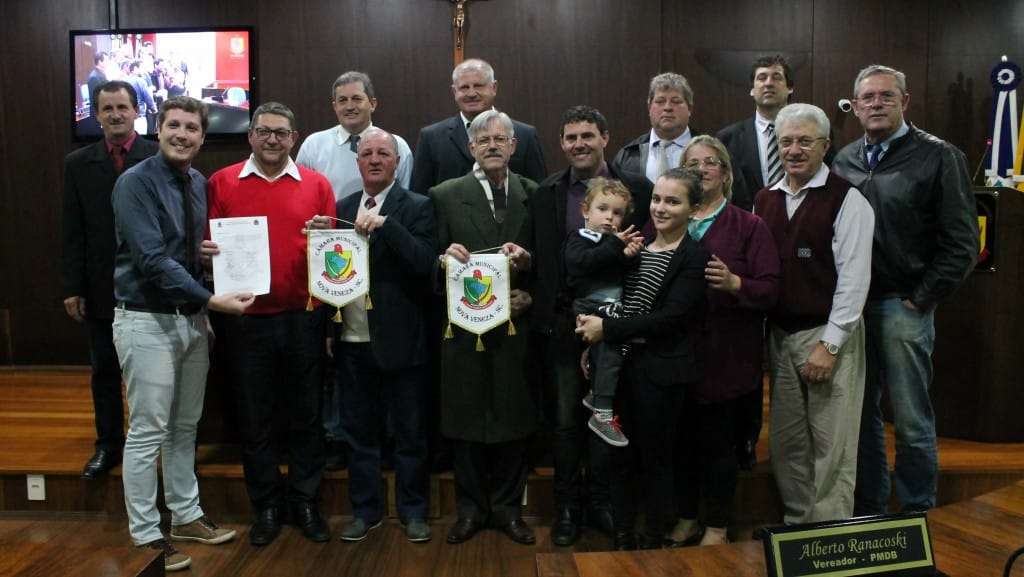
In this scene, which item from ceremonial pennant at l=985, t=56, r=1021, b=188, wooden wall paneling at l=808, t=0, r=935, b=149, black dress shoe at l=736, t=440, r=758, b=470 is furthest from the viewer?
wooden wall paneling at l=808, t=0, r=935, b=149

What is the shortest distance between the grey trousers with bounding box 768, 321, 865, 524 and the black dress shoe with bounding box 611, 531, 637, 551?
0.58 meters

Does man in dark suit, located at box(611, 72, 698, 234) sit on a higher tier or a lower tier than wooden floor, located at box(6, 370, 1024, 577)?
higher

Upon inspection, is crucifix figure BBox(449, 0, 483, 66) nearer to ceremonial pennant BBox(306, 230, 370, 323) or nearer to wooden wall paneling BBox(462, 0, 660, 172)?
wooden wall paneling BBox(462, 0, 660, 172)

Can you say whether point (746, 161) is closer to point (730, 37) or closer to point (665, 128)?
point (665, 128)

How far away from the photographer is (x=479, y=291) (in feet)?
9.59

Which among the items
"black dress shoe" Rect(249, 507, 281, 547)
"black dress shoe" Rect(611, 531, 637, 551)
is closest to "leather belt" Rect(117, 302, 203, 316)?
"black dress shoe" Rect(249, 507, 281, 547)

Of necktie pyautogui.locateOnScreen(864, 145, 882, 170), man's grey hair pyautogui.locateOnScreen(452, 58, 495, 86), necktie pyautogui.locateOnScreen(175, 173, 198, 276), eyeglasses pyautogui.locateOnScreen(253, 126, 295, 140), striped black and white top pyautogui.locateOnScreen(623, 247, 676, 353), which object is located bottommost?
striped black and white top pyautogui.locateOnScreen(623, 247, 676, 353)

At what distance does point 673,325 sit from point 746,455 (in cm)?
93

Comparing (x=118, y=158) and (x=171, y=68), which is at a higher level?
(x=171, y=68)

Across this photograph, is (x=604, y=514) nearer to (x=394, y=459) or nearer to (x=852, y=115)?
(x=394, y=459)

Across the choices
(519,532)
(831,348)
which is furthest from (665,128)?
(519,532)

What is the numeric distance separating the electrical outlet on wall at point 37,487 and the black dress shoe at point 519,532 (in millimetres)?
1889

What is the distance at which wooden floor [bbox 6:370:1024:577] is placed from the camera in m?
2.95

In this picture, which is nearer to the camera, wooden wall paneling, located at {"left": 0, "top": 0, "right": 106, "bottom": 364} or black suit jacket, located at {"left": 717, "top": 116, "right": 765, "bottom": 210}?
black suit jacket, located at {"left": 717, "top": 116, "right": 765, "bottom": 210}
